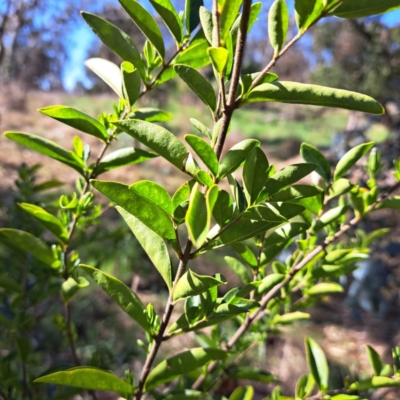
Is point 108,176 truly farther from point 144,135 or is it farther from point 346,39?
point 144,135

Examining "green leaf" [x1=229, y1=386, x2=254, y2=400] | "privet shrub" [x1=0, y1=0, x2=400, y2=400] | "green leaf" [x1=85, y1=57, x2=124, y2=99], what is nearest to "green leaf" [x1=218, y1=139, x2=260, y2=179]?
"privet shrub" [x1=0, y1=0, x2=400, y2=400]

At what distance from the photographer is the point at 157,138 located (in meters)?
0.29

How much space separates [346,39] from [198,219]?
578 cm

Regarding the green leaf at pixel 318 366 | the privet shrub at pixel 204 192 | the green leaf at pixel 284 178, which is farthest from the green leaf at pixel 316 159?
the green leaf at pixel 318 366

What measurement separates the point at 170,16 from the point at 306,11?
133mm

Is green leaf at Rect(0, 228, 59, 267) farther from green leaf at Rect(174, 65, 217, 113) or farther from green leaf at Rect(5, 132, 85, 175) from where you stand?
green leaf at Rect(174, 65, 217, 113)

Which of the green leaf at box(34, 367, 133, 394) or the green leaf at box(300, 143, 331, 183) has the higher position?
the green leaf at box(300, 143, 331, 183)

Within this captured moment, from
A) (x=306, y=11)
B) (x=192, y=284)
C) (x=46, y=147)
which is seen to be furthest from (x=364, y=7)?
(x=46, y=147)

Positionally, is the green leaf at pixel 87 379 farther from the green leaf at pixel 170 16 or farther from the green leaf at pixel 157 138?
the green leaf at pixel 170 16

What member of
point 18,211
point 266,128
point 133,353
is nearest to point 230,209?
point 18,211

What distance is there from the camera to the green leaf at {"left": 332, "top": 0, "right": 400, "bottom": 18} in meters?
0.29

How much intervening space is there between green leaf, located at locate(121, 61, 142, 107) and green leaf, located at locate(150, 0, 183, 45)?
0.18ft

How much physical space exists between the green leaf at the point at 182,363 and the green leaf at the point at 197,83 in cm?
25

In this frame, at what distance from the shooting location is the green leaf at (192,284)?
304 mm
